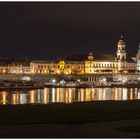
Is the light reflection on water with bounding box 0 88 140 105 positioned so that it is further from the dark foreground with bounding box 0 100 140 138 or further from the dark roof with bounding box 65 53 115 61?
the dark roof with bounding box 65 53 115 61

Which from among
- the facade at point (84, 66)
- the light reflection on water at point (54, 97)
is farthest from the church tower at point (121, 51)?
the light reflection on water at point (54, 97)

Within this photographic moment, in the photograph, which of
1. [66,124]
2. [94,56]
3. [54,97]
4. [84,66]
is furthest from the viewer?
[94,56]

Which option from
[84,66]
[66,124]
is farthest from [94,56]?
[66,124]

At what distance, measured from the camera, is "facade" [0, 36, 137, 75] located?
470ft

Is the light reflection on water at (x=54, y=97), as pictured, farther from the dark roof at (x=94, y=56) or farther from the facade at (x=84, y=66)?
the dark roof at (x=94, y=56)

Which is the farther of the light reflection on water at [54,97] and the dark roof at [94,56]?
the dark roof at [94,56]

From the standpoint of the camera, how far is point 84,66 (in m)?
149

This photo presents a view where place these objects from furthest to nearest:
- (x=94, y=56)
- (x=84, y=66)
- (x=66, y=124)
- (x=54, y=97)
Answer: (x=94, y=56)
(x=84, y=66)
(x=54, y=97)
(x=66, y=124)

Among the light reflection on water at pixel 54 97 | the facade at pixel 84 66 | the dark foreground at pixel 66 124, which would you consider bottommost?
the facade at pixel 84 66

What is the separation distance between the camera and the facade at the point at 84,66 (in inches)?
5645

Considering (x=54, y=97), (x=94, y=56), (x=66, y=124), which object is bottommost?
(x=54, y=97)

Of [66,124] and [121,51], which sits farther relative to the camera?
[121,51]

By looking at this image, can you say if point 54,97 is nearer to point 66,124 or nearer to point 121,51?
point 66,124

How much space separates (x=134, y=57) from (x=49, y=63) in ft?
138
